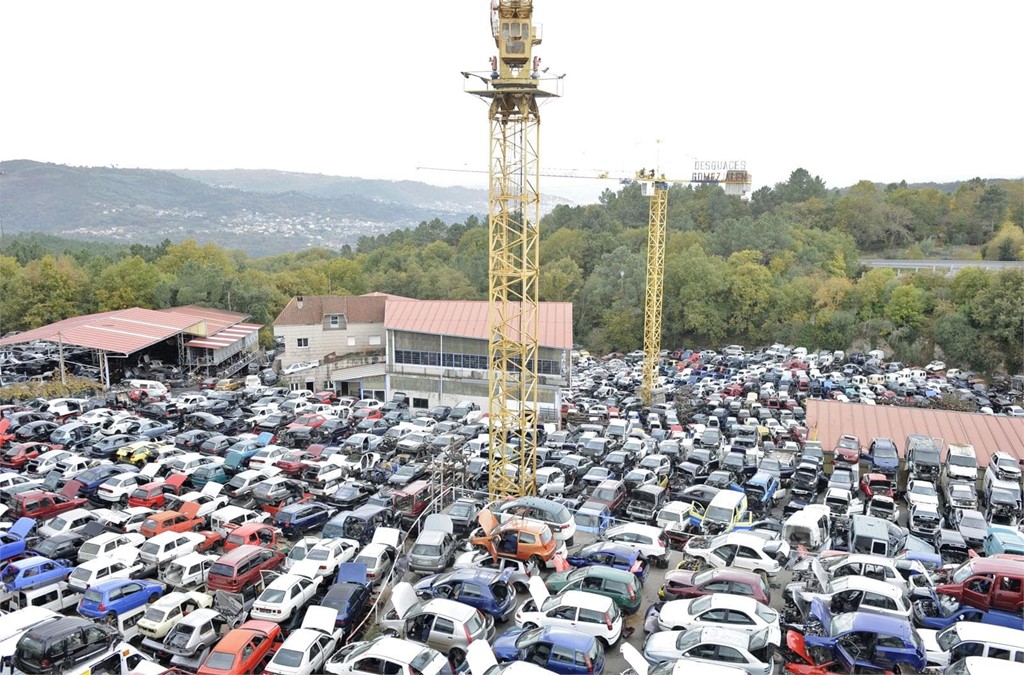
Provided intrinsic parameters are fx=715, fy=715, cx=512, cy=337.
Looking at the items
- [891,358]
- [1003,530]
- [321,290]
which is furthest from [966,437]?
A: [321,290]

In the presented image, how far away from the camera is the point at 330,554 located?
1180cm

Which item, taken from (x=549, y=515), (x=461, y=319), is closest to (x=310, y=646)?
(x=549, y=515)

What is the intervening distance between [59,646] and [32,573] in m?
3.68

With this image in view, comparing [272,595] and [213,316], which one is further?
[213,316]

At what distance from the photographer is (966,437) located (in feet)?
62.7

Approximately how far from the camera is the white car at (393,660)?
319 inches

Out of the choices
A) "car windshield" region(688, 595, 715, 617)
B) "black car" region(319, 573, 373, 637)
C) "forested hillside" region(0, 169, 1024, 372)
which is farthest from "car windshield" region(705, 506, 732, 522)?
"forested hillside" region(0, 169, 1024, 372)

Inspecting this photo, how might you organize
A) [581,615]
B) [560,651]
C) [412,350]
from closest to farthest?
[560,651], [581,615], [412,350]

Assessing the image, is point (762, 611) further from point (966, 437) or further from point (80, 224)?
point (80, 224)

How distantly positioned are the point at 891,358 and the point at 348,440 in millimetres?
38006

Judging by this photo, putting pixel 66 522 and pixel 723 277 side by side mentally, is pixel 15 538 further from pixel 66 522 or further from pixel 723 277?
pixel 723 277

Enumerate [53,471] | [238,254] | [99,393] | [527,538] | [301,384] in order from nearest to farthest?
[527,538] < [53,471] < [99,393] < [301,384] < [238,254]

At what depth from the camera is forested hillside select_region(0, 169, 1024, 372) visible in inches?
1705

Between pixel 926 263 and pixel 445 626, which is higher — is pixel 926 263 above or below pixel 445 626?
above
